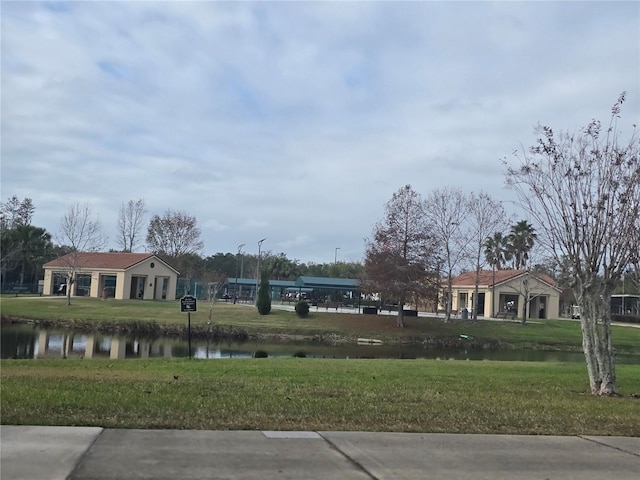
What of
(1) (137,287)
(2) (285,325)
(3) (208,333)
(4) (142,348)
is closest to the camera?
(4) (142,348)

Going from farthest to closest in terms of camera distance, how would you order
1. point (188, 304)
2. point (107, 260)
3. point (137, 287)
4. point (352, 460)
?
point (137, 287) < point (107, 260) < point (188, 304) < point (352, 460)

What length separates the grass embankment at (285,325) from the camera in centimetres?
4300

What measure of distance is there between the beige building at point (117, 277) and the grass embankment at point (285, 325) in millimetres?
4952

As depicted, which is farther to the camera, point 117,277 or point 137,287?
point 137,287

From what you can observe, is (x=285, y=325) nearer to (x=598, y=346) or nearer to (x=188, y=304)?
(x=188, y=304)

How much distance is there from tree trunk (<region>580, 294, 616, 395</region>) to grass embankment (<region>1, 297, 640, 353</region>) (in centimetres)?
2992

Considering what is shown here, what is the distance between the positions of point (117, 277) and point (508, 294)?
Result: 134ft

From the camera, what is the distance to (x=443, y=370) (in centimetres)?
1920

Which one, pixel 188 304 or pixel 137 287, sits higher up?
pixel 137 287

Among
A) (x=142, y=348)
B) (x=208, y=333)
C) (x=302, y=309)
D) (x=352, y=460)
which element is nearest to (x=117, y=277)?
(x=302, y=309)

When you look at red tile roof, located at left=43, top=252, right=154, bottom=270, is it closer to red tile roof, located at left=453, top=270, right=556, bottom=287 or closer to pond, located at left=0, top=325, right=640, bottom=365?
pond, located at left=0, top=325, right=640, bottom=365

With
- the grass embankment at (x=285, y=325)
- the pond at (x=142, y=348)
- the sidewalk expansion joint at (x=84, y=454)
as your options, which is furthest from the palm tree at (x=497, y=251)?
the sidewalk expansion joint at (x=84, y=454)

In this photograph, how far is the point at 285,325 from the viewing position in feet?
152

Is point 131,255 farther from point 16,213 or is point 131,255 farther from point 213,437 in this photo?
point 213,437
